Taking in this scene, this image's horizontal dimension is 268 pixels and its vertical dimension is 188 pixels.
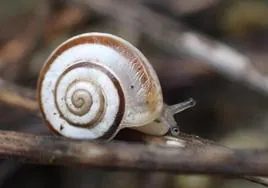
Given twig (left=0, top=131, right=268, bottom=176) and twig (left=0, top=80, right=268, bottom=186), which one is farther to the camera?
twig (left=0, top=80, right=268, bottom=186)

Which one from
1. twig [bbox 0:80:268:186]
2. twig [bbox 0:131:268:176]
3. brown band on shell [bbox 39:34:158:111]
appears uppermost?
brown band on shell [bbox 39:34:158:111]

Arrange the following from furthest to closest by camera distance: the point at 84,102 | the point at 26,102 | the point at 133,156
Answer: the point at 26,102, the point at 84,102, the point at 133,156

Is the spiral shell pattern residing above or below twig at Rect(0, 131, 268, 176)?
above

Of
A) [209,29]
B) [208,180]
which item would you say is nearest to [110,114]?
[208,180]

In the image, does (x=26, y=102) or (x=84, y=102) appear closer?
(x=84, y=102)

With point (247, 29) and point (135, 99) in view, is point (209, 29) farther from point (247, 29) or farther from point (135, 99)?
point (135, 99)

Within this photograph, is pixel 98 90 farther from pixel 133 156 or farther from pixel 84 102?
pixel 133 156

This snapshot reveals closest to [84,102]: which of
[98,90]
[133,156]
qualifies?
[98,90]

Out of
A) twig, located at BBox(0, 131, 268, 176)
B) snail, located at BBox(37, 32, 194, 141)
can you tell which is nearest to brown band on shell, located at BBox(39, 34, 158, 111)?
snail, located at BBox(37, 32, 194, 141)

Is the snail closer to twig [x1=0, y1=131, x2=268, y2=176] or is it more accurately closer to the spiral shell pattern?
the spiral shell pattern

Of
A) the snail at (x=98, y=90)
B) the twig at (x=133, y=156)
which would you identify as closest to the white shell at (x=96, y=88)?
the snail at (x=98, y=90)
